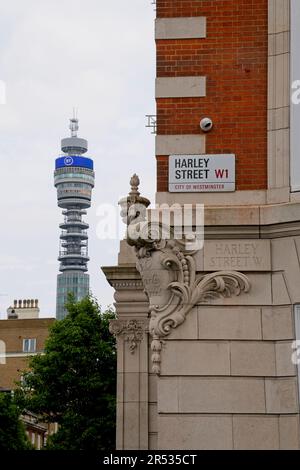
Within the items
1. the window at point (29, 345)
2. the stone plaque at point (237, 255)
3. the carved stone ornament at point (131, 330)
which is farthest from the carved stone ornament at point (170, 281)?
the window at point (29, 345)

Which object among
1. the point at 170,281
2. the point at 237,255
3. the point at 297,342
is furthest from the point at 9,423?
the point at 297,342

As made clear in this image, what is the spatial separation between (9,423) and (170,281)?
41.1 m

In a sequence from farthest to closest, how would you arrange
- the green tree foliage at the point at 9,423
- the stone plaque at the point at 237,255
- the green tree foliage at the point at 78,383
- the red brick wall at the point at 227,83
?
the green tree foliage at the point at 9,423
the green tree foliage at the point at 78,383
the red brick wall at the point at 227,83
the stone plaque at the point at 237,255

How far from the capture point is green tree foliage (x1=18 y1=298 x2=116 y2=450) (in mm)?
43000

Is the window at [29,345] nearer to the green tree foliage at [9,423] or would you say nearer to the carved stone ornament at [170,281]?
the green tree foliage at [9,423]

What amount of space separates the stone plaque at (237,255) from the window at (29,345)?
8791 centimetres

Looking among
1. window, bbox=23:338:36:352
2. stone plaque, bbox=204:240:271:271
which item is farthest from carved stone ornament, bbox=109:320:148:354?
window, bbox=23:338:36:352

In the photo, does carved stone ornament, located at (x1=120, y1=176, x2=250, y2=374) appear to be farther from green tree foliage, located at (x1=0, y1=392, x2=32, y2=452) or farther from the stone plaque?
green tree foliage, located at (x1=0, y1=392, x2=32, y2=452)

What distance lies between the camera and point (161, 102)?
502 inches

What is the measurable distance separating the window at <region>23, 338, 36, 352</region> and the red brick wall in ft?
287

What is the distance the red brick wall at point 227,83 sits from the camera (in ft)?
41.3

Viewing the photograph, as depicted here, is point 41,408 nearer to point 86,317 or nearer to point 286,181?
point 86,317

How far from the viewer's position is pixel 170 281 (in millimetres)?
12133
